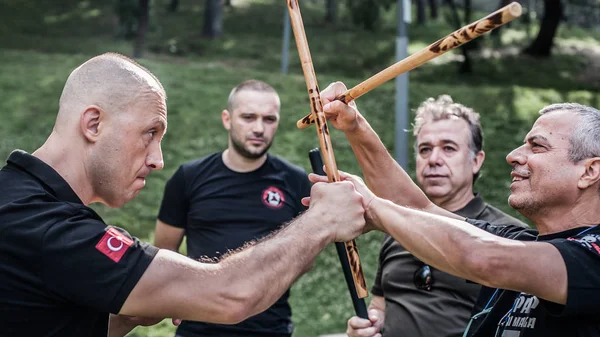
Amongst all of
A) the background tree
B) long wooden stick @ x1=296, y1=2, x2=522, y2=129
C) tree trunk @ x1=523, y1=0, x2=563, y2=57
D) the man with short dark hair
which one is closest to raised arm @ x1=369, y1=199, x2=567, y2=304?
long wooden stick @ x1=296, y1=2, x2=522, y2=129

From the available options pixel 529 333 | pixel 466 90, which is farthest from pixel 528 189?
pixel 466 90

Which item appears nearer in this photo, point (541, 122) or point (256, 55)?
point (541, 122)

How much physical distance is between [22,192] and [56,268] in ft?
1.01

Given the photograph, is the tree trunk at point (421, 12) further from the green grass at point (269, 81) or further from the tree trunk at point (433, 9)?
the tree trunk at point (433, 9)

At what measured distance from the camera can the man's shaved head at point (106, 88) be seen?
270 cm

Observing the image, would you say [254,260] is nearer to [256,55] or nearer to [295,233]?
[295,233]

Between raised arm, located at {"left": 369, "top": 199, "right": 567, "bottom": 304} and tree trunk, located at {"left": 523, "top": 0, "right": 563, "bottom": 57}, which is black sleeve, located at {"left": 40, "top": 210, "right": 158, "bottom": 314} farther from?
tree trunk, located at {"left": 523, "top": 0, "right": 563, "bottom": 57}

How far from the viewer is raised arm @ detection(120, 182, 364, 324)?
2434mm

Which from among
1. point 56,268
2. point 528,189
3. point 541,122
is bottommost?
point 56,268

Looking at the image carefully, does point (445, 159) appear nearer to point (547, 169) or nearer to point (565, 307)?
point (547, 169)

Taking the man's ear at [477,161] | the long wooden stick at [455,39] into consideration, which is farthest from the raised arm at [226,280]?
the man's ear at [477,161]

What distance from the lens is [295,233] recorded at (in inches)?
108

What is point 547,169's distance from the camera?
9.57 feet

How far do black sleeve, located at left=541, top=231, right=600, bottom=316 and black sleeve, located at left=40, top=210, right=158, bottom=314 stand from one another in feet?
4.71
